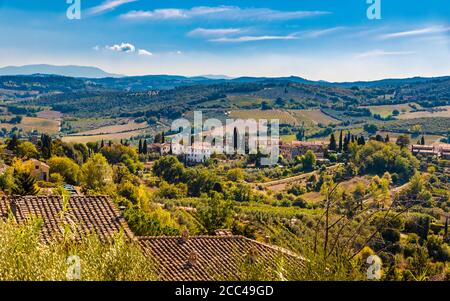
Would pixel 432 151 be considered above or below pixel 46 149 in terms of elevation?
below

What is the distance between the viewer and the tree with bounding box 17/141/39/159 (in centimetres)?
5052

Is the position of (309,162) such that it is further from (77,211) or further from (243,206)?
(77,211)

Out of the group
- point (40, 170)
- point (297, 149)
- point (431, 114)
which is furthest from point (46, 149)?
point (431, 114)

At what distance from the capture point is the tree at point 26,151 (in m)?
50.5

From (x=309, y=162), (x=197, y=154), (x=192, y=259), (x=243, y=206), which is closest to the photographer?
(x=192, y=259)

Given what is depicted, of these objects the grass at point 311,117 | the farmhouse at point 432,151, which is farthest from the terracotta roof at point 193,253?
the grass at point 311,117

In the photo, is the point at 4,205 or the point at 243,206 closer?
the point at 4,205

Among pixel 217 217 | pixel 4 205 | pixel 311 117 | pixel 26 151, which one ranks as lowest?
pixel 311 117

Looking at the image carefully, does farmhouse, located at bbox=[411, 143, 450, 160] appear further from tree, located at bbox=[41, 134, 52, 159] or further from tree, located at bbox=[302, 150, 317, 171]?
tree, located at bbox=[41, 134, 52, 159]

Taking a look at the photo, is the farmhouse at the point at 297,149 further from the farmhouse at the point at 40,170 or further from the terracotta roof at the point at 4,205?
the terracotta roof at the point at 4,205

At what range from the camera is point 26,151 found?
5106 centimetres

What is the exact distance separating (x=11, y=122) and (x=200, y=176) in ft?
305

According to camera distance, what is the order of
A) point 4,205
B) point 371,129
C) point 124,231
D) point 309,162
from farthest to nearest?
1. point 371,129
2. point 309,162
3. point 4,205
4. point 124,231
